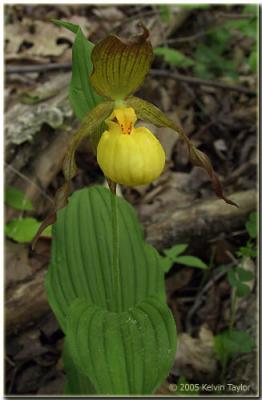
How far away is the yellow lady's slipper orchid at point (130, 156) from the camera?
44.1 inches

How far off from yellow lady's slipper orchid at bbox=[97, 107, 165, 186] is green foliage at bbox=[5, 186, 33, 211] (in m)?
0.85

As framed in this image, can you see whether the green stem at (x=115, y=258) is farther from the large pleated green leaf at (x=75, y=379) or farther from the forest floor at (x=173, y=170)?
the forest floor at (x=173, y=170)

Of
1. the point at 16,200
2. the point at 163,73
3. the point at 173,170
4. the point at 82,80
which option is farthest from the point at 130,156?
the point at 163,73

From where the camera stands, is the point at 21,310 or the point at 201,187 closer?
the point at 21,310

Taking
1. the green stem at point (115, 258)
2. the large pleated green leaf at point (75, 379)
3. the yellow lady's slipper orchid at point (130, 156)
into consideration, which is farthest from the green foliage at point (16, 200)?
the yellow lady's slipper orchid at point (130, 156)

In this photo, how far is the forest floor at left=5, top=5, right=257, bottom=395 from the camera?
177 centimetres

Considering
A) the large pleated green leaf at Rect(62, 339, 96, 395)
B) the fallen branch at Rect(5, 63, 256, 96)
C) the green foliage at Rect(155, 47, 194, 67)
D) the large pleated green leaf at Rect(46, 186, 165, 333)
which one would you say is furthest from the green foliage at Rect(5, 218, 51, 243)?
the green foliage at Rect(155, 47, 194, 67)

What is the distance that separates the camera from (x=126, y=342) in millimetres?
1235

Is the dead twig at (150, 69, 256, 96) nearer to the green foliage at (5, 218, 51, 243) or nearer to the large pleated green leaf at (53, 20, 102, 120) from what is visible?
the green foliage at (5, 218, 51, 243)

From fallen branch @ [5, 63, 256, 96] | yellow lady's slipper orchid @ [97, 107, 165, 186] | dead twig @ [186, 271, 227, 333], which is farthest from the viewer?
fallen branch @ [5, 63, 256, 96]

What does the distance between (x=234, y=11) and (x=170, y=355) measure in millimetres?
2123

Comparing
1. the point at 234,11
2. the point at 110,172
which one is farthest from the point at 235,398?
the point at 234,11

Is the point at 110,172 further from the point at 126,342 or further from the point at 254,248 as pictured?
the point at 254,248

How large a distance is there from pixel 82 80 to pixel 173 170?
1.25 meters
